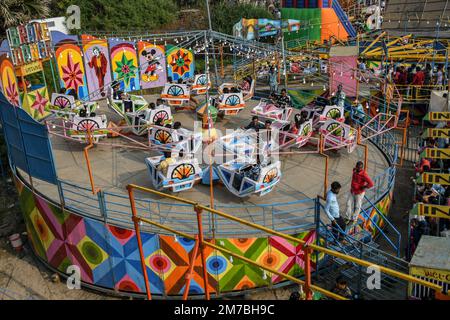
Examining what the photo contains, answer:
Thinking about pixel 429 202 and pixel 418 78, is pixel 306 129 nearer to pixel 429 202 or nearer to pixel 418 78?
pixel 429 202

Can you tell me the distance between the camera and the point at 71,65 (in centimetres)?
2355

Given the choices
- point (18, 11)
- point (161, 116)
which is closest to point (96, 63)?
point (18, 11)

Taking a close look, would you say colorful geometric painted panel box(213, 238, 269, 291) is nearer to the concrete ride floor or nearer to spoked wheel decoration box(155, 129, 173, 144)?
the concrete ride floor

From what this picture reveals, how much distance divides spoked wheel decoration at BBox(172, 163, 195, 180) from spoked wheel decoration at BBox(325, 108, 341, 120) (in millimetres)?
6678

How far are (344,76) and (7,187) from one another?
49.5ft

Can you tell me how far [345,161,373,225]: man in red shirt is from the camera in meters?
12.1

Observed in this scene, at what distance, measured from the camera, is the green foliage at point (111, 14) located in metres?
39.7

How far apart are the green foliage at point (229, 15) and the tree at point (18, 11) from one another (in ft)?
69.0

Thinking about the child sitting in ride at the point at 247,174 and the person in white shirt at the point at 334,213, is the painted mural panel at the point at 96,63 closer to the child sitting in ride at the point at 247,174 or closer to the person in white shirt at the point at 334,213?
the child sitting in ride at the point at 247,174

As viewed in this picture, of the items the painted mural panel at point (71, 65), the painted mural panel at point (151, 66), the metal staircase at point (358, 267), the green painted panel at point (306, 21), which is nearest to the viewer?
the metal staircase at point (358, 267)

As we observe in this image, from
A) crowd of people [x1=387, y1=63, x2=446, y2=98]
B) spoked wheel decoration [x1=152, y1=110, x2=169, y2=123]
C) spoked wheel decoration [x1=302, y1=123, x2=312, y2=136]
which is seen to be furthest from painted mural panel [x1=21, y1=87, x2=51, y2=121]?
crowd of people [x1=387, y1=63, x2=446, y2=98]

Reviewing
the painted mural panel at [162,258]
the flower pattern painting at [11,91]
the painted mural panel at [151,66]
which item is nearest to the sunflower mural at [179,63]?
the painted mural panel at [151,66]
